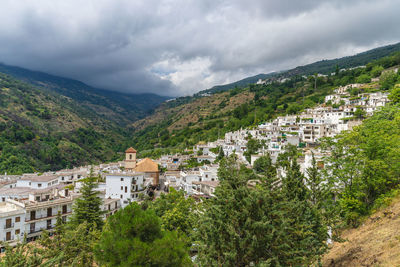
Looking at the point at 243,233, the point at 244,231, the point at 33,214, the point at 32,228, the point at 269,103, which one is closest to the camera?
the point at 244,231

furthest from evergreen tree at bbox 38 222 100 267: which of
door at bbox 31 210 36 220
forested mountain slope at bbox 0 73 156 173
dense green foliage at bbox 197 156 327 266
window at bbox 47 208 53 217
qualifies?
forested mountain slope at bbox 0 73 156 173

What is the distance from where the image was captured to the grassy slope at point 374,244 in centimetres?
1189

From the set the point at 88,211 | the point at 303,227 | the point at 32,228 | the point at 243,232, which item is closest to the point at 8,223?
the point at 32,228

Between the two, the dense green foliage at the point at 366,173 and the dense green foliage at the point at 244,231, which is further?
the dense green foliage at the point at 366,173

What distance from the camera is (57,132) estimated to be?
500 feet

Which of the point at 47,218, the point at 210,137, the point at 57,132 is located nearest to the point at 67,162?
the point at 57,132

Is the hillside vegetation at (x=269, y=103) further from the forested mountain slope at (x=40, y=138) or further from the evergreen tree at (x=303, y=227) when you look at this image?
the evergreen tree at (x=303, y=227)

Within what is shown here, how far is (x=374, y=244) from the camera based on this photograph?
1366cm

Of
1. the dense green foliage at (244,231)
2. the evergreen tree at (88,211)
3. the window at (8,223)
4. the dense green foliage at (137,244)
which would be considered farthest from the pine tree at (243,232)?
the window at (8,223)

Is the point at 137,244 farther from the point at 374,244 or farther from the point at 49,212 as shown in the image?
the point at 49,212

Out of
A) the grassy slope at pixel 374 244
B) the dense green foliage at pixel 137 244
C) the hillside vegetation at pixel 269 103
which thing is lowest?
the grassy slope at pixel 374 244

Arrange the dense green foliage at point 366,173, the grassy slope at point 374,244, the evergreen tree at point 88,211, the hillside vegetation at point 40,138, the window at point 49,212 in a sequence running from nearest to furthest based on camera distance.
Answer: the grassy slope at point 374,244
the dense green foliage at point 366,173
the evergreen tree at point 88,211
the window at point 49,212
the hillside vegetation at point 40,138

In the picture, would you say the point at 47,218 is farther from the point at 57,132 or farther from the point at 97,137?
the point at 97,137

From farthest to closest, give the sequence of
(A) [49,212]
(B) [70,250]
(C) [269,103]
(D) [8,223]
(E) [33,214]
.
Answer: (C) [269,103]
(A) [49,212]
(E) [33,214]
(D) [8,223]
(B) [70,250]
